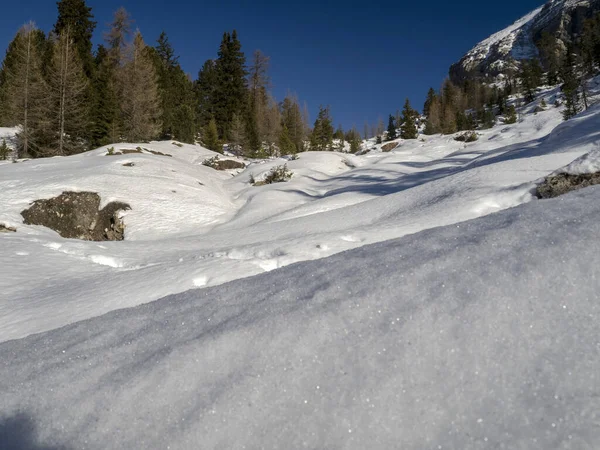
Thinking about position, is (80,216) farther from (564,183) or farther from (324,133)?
(324,133)

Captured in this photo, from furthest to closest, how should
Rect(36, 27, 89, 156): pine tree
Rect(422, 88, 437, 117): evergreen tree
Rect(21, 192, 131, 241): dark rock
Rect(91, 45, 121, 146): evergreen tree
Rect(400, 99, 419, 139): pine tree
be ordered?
1. Rect(422, 88, 437, 117): evergreen tree
2. Rect(400, 99, 419, 139): pine tree
3. Rect(91, 45, 121, 146): evergreen tree
4. Rect(36, 27, 89, 156): pine tree
5. Rect(21, 192, 131, 241): dark rock

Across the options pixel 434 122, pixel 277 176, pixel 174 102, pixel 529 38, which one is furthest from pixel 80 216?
pixel 529 38

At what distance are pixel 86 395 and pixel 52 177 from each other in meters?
→ 12.3

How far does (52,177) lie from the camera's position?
11078 millimetres

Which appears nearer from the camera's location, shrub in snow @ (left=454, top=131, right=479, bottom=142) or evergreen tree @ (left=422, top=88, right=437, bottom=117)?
shrub in snow @ (left=454, top=131, right=479, bottom=142)

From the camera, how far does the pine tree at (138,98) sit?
85.0 ft

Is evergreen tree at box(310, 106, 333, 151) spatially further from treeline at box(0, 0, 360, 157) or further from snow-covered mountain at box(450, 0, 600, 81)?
snow-covered mountain at box(450, 0, 600, 81)

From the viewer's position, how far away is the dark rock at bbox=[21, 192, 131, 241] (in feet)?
30.9

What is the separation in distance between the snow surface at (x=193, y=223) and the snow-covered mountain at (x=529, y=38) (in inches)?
4083

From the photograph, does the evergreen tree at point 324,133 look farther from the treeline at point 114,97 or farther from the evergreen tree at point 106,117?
the evergreen tree at point 106,117

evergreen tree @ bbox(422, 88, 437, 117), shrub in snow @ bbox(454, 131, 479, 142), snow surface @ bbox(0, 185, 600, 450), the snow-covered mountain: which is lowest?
snow surface @ bbox(0, 185, 600, 450)

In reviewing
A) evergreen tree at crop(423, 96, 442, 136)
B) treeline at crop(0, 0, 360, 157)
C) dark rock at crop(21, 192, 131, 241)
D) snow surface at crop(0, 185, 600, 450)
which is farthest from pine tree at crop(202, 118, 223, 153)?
evergreen tree at crop(423, 96, 442, 136)

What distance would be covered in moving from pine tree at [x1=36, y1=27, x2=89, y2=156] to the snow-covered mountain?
330 feet

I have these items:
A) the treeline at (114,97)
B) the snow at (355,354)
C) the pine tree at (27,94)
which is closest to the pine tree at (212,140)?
the treeline at (114,97)
